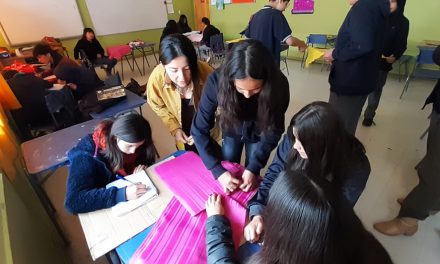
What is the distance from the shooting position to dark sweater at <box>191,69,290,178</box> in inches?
44.1

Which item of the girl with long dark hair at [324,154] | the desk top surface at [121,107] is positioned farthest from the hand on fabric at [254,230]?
the desk top surface at [121,107]

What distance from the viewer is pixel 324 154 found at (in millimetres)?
A: 881

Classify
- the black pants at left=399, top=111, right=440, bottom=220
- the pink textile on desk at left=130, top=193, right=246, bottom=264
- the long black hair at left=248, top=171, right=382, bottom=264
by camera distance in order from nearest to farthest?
the long black hair at left=248, top=171, right=382, bottom=264
the pink textile on desk at left=130, top=193, right=246, bottom=264
the black pants at left=399, top=111, right=440, bottom=220

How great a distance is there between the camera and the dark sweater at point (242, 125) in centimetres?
112

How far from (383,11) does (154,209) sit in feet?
6.06

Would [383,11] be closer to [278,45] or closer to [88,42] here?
[278,45]

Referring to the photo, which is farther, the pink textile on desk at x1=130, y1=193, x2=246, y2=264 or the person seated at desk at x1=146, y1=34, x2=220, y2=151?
the person seated at desk at x1=146, y1=34, x2=220, y2=151

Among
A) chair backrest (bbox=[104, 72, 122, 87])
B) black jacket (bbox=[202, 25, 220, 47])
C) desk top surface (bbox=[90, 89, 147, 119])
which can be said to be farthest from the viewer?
black jacket (bbox=[202, 25, 220, 47])

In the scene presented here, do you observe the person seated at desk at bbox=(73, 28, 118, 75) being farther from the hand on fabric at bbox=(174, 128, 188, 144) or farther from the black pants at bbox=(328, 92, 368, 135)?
the black pants at bbox=(328, 92, 368, 135)

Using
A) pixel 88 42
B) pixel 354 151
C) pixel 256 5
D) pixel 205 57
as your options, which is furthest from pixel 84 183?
pixel 256 5

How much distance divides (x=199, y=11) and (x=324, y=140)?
816 cm

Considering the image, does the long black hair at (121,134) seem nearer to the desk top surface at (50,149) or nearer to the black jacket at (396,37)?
the desk top surface at (50,149)

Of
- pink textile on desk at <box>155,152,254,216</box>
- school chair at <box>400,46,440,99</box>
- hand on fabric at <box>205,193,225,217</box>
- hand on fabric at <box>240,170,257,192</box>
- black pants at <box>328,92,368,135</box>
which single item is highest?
hand on fabric at <box>205,193,225,217</box>

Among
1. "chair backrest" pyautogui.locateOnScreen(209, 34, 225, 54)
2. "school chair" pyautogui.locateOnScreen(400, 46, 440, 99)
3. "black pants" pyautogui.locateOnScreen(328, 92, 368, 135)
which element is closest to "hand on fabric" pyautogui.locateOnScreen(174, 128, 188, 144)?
"black pants" pyautogui.locateOnScreen(328, 92, 368, 135)
